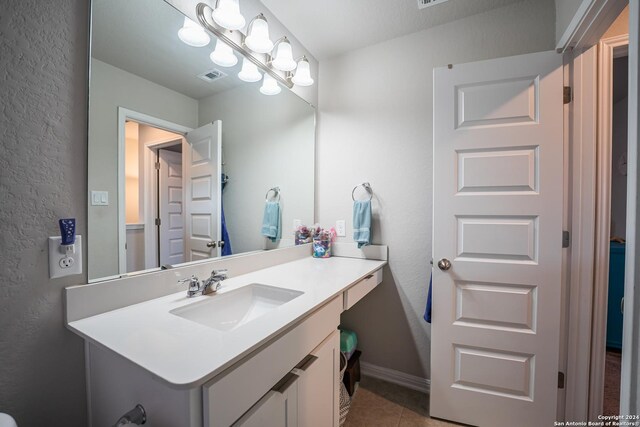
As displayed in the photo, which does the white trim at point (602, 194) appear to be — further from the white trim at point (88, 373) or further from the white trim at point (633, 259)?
the white trim at point (88, 373)

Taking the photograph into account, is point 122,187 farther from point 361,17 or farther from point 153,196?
point 361,17

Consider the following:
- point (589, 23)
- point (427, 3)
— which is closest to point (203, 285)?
point (427, 3)

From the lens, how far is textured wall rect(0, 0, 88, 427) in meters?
0.72

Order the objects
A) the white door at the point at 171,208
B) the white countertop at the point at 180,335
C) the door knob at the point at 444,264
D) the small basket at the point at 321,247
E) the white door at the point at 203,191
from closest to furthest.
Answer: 1. the white countertop at the point at 180,335
2. the white door at the point at 171,208
3. the white door at the point at 203,191
4. the door knob at the point at 444,264
5. the small basket at the point at 321,247

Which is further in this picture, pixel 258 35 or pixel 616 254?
pixel 616 254

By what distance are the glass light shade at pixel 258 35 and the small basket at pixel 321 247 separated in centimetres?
129

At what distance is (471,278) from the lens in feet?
4.71

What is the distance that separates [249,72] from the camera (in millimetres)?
1525

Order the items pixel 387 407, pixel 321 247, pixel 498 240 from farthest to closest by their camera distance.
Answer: pixel 321 247, pixel 387 407, pixel 498 240

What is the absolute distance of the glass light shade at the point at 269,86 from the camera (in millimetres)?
1647

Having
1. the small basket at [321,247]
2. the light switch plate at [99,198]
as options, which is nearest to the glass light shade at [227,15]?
the light switch plate at [99,198]

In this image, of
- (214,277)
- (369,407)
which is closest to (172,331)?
(214,277)

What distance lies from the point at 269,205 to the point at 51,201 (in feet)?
3.43

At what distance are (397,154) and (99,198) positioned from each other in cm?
164
